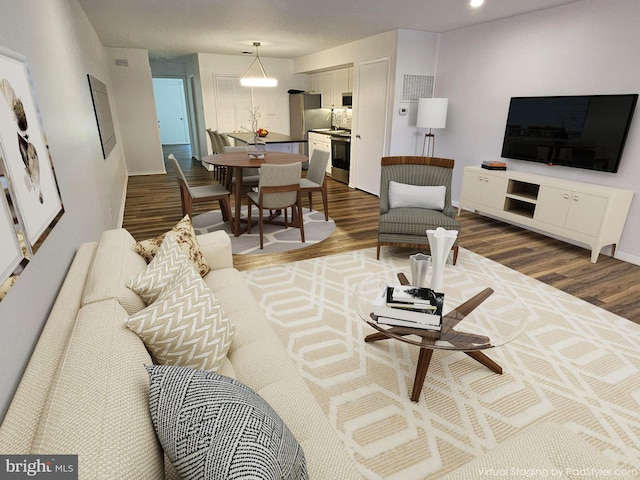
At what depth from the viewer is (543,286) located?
2916mm

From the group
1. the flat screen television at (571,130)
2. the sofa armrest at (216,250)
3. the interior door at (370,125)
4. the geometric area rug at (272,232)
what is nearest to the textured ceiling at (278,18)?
the interior door at (370,125)

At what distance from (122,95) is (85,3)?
3.83 meters

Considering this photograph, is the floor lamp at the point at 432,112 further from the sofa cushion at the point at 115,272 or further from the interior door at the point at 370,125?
the sofa cushion at the point at 115,272

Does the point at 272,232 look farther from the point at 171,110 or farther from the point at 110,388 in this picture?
the point at 171,110

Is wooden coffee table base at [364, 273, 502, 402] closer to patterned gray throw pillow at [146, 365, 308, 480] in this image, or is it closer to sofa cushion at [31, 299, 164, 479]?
patterned gray throw pillow at [146, 365, 308, 480]

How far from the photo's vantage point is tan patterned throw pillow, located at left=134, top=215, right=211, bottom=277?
6.41 ft

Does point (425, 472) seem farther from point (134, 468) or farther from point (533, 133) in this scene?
point (533, 133)

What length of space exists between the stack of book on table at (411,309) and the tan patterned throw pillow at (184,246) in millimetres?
1076

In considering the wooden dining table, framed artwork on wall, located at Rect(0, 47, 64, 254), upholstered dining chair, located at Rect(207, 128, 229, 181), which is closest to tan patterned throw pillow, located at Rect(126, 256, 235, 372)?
framed artwork on wall, located at Rect(0, 47, 64, 254)

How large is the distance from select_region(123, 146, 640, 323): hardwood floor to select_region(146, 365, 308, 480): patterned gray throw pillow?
240cm

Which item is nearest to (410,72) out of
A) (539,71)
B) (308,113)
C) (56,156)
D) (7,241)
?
(539,71)

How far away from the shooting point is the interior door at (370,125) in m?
5.32

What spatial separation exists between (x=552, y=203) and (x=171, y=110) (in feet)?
40.9

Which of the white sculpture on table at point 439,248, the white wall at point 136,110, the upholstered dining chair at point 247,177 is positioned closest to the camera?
the white sculpture on table at point 439,248
